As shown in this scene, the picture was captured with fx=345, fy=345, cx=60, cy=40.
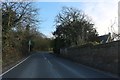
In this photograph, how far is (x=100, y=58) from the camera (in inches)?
1300

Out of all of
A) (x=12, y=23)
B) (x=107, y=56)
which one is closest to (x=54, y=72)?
(x=107, y=56)

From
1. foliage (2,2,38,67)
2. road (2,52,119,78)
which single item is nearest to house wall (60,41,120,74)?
road (2,52,119,78)

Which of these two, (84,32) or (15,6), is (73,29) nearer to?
(84,32)

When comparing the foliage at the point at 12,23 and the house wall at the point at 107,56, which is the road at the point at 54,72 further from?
the foliage at the point at 12,23

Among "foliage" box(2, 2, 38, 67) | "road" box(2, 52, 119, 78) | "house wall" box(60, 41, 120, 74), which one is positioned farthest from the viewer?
"foliage" box(2, 2, 38, 67)

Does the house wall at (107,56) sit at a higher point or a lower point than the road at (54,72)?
higher

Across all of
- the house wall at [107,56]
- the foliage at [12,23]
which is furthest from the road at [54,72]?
the foliage at [12,23]

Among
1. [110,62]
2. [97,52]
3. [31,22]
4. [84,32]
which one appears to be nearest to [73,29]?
[84,32]

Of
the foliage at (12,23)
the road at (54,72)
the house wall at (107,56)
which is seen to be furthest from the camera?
the foliage at (12,23)

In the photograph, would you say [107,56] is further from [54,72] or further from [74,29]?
[74,29]

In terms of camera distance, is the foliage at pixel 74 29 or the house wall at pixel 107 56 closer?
the house wall at pixel 107 56

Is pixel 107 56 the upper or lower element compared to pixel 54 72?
upper

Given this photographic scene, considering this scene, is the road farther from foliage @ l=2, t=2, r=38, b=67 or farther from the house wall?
foliage @ l=2, t=2, r=38, b=67

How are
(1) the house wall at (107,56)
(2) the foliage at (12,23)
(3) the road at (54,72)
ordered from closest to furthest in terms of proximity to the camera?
(3) the road at (54,72) → (1) the house wall at (107,56) → (2) the foliage at (12,23)
